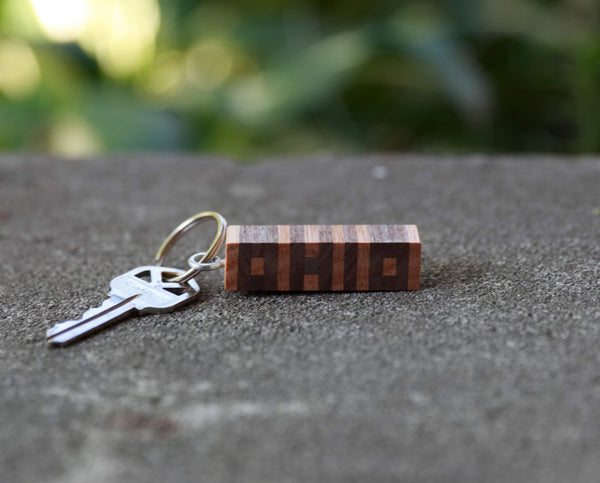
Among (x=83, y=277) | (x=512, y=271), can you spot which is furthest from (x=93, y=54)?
(x=512, y=271)

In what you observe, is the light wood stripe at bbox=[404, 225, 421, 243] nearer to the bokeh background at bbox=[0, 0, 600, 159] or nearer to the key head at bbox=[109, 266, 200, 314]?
the key head at bbox=[109, 266, 200, 314]

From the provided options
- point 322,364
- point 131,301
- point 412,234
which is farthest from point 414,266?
point 131,301

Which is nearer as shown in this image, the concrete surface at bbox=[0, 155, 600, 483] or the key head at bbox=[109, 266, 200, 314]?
the concrete surface at bbox=[0, 155, 600, 483]

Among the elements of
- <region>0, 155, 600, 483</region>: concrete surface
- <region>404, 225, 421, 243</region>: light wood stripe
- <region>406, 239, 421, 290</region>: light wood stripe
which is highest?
<region>404, 225, 421, 243</region>: light wood stripe

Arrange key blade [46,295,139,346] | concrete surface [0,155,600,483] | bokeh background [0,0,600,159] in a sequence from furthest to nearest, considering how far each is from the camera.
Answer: bokeh background [0,0,600,159] → key blade [46,295,139,346] → concrete surface [0,155,600,483]

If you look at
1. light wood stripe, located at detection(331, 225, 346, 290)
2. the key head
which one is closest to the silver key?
the key head

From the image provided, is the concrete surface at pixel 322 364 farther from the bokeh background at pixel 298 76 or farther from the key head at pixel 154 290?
the bokeh background at pixel 298 76

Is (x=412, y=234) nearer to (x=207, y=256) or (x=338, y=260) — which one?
(x=338, y=260)
